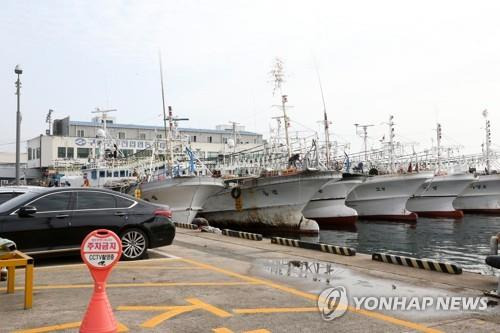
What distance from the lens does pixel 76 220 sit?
895 centimetres

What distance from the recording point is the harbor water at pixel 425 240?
1944 centimetres

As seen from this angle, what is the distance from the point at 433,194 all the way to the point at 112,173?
2728cm

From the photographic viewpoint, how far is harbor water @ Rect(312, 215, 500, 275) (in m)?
19.4

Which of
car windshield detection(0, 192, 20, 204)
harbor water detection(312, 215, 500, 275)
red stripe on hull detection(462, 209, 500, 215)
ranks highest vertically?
car windshield detection(0, 192, 20, 204)

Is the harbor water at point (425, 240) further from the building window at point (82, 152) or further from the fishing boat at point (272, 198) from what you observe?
the building window at point (82, 152)

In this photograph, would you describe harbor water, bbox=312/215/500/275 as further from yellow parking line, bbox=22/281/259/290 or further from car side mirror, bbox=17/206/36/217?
car side mirror, bbox=17/206/36/217

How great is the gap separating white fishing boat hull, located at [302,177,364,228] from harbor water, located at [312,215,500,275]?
1274 millimetres

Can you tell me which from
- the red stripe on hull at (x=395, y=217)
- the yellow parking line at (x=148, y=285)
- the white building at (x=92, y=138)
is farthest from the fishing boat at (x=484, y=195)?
the yellow parking line at (x=148, y=285)

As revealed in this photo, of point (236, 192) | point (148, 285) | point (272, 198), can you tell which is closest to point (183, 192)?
point (236, 192)

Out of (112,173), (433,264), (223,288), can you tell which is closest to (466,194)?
(112,173)

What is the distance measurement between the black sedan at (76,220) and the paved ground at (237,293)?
45cm

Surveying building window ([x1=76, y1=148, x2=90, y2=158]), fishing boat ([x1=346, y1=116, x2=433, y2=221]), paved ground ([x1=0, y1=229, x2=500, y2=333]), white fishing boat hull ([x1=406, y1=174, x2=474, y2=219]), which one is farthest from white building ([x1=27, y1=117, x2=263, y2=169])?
paved ground ([x1=0, y1=229, x2=500, y2=333])

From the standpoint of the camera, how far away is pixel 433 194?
4306 cm

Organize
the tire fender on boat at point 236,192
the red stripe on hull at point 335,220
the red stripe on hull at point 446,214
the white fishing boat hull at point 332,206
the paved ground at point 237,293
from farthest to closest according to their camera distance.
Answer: the red stripe on hull at point 446,214
the white fishing boat hull at point 332,206
the red stripe on hull at point 335,220
the tire fender on boat at point 236,192
the paved ground at point 237,293
